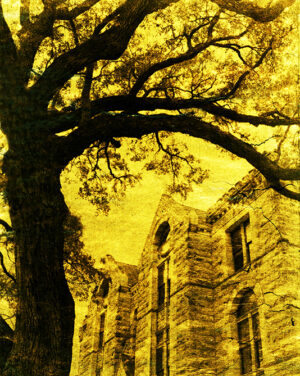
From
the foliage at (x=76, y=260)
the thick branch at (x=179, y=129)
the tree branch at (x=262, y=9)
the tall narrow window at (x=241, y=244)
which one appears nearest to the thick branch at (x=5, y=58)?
the thick branch at (x=179, y=129)

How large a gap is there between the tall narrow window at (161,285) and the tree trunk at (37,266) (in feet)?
47.7

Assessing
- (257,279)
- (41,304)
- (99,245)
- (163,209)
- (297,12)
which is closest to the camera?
(41,304)

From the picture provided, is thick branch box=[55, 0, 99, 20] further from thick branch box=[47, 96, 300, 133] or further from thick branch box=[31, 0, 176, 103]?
thick branch box=[47, 96, 300, 133]

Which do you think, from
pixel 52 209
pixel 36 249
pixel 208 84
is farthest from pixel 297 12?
pixel 36 249

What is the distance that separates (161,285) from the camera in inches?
778

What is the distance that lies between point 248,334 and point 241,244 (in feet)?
11.7

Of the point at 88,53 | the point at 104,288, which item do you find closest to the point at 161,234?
the point at 104,288

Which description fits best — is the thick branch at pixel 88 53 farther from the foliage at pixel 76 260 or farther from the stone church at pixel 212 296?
the stone church at pixel 212 296

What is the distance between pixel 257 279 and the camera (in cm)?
1418

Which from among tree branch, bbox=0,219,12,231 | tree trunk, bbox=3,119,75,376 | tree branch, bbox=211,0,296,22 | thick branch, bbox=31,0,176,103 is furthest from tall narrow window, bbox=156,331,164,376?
tree branch, bbox=211,0,296,22

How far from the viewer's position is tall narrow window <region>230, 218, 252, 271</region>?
15480 millimetres

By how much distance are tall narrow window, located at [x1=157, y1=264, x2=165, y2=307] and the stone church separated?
52 millimetres

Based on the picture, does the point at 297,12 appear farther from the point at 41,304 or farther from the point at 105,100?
the point at 41,304

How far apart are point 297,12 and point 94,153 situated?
5.71 metres
